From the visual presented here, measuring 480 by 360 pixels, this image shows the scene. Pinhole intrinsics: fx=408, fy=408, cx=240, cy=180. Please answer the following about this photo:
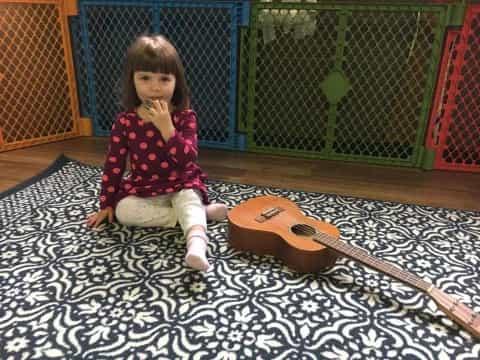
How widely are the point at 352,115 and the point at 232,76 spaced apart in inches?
21.5

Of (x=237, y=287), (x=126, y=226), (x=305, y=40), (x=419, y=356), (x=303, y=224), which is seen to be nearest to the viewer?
(x=419, y=356)

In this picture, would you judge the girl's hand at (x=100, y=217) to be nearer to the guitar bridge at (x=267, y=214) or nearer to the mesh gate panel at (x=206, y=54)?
the guitar bridge at (x=267, y=214)

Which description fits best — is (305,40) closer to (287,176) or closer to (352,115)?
(352,115)

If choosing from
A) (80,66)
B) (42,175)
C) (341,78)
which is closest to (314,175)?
(341,78)

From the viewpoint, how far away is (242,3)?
1.66 meters

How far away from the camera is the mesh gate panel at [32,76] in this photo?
1.72 meters

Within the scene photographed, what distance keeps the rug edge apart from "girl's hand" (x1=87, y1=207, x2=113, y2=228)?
0.38 m

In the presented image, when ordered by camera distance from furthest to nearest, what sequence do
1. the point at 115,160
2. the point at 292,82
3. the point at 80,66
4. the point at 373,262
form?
the point at 80,66 → the point at 292,82 → the point at 115,160 → the point at 373,262

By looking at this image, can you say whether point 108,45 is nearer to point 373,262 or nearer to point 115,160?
point 115,160

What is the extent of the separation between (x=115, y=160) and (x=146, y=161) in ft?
0.32

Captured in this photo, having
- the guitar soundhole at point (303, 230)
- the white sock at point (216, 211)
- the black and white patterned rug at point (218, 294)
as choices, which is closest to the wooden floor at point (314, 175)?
the black and white patterned rug at point (218, 294)

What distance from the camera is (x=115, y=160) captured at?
3.76 ft

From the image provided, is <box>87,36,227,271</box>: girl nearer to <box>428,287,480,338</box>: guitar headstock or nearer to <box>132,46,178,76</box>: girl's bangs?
<box>132,46,178,76</box>: girl's bangs

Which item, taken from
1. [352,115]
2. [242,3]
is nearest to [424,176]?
[352,115]
